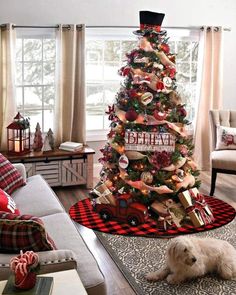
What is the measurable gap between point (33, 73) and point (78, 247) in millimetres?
3624

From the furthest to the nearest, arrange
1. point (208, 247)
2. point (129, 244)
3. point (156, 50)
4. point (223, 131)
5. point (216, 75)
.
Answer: point (216, 75), point (223, 131), point (156, 50), point (129, 244), point (208, 247)

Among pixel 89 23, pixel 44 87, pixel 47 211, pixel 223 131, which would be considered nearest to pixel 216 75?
pixel 223 131

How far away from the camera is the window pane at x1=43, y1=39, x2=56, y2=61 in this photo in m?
5.90

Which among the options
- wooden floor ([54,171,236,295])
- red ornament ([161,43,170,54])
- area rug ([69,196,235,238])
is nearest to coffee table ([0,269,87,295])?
wooden floor ([54,171,236,295])

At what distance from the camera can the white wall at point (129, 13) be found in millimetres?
5637

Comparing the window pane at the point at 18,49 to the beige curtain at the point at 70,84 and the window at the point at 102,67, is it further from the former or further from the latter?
the window at the point at 102,67

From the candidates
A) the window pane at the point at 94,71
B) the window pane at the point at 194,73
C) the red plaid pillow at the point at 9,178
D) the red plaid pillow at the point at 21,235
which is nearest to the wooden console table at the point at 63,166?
the window pane at the point at 94,71

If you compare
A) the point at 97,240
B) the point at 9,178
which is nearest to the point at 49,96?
the point at 9,178

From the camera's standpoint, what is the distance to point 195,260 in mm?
3314

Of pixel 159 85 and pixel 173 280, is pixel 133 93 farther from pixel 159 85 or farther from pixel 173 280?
pixel 173 280

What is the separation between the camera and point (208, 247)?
3.48 meters

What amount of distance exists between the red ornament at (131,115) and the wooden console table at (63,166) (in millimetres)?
1188

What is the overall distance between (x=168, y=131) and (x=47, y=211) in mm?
1615

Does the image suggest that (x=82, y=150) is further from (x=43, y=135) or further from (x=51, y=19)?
(x=51, y=19)
